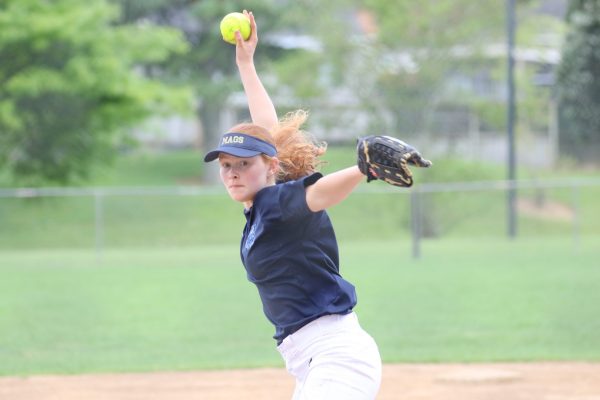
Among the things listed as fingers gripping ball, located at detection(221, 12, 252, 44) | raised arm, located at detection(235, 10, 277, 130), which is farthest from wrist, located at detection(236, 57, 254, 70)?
fingers gripping ball, located at detection(221, 12, 252, 44)

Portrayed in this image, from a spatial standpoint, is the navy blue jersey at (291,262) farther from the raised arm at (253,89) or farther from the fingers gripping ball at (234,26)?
the fingers gripping ball at (234,26)

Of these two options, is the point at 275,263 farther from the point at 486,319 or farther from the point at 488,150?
the point at 488,150

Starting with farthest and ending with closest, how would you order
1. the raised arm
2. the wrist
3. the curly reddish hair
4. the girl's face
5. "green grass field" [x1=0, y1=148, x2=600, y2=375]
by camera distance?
"green grass field" [x1=0, y1=148, x2=600, y2=375] → the wrist → the raised arm → the curly reddish hair → the girl's face

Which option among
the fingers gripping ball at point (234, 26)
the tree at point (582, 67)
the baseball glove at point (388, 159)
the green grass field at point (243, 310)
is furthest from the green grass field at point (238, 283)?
the baseball glove at point (388, 159)

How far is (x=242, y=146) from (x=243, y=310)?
8381 mm

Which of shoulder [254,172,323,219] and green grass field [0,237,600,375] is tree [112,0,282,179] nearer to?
green grass field [0,237,600,375]

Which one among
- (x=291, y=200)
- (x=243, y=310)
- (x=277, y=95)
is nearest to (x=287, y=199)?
(x=291, y=200)

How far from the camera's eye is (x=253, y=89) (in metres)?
4.85

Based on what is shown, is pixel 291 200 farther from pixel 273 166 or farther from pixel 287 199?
pixel 273 166

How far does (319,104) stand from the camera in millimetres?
30422

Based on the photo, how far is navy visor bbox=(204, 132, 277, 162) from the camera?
389 cm

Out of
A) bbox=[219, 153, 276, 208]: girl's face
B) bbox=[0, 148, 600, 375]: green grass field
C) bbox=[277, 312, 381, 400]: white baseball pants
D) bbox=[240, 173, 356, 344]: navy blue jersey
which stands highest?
bbox=[219, 153, 276, 208]: girl's face

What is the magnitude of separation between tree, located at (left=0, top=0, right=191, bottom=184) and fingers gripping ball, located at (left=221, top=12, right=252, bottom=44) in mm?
19969

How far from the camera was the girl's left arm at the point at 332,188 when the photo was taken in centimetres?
353
